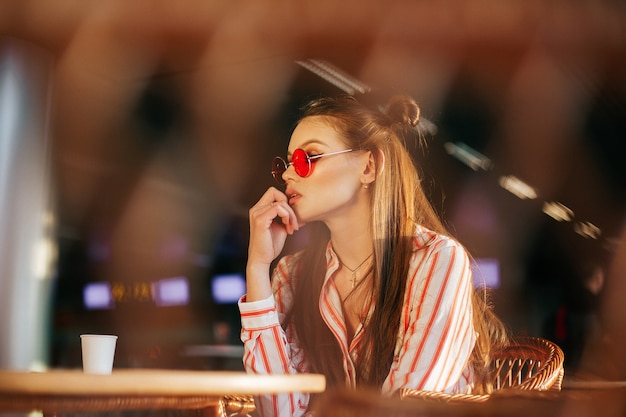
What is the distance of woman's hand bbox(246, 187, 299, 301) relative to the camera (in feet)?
8.02

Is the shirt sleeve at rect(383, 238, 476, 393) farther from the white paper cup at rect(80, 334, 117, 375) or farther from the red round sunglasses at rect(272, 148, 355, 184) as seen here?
the white paper cup at rect(80, 334, 117, 375)

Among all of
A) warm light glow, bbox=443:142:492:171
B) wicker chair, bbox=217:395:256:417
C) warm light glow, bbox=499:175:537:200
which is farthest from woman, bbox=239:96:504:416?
warm light glow, bbox=499:175:537:200

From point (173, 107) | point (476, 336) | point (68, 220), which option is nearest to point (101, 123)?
point (173, 107)

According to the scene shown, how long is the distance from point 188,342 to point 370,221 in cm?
499

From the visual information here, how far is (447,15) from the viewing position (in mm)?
3324

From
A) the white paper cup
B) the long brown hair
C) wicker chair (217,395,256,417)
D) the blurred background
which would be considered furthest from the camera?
the blurred background

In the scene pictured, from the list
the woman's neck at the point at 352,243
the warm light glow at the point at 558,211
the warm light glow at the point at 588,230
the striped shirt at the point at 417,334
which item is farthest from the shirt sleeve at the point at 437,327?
the warm light glow at the point at 558,211

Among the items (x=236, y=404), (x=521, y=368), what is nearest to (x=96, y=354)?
(x=236, y=404)

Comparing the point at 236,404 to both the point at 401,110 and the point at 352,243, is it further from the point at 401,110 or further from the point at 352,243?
the point at 401,110

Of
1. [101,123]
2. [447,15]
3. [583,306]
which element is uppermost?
[447,15]

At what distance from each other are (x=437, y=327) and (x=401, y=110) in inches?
35.3

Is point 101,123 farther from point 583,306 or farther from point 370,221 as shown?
point 583,306

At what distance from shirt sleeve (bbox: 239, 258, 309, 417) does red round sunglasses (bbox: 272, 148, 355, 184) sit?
1.74 ft

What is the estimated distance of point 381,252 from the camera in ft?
8.27
